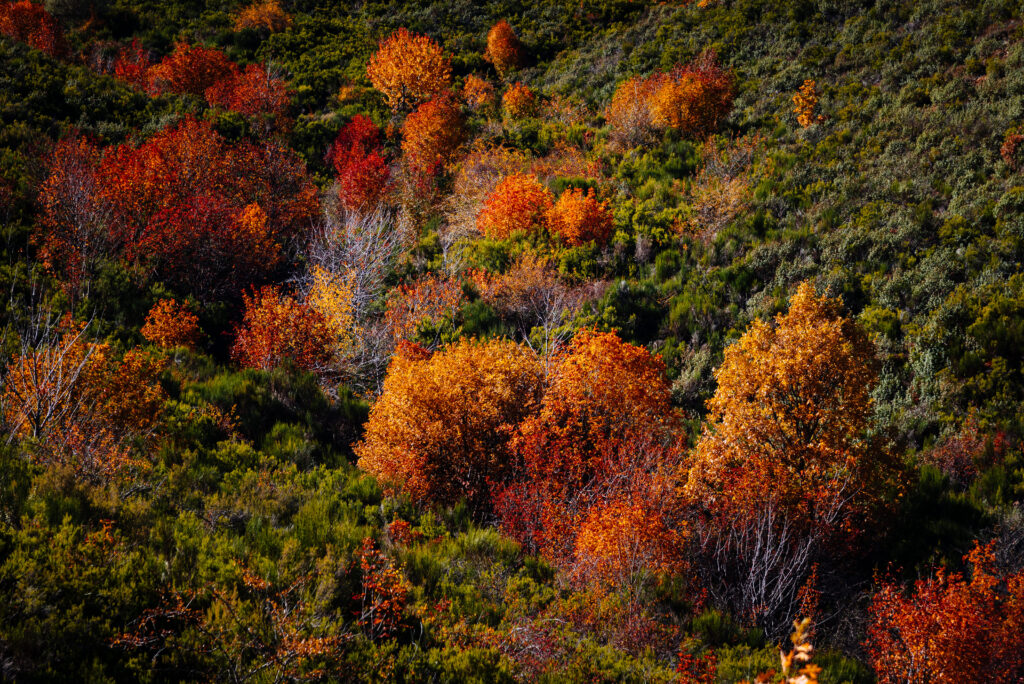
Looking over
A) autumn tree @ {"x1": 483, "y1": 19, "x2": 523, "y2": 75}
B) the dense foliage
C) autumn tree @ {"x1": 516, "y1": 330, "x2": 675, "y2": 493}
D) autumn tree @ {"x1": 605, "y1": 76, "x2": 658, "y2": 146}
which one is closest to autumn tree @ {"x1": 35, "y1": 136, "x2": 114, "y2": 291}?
the dense foliage

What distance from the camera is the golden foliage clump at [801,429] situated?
362 inches

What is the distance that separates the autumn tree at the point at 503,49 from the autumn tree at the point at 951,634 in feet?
131

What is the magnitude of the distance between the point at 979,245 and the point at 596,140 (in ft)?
59.9

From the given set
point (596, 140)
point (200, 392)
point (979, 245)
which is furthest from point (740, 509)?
point (596, 140)

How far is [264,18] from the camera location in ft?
155

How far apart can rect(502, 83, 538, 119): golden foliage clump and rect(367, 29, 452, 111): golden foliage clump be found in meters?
5.38

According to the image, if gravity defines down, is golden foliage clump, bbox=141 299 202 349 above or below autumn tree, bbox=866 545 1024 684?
above

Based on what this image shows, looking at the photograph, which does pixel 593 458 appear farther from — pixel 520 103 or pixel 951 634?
pixel 520 103

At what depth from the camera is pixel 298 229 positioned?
80.7 ft

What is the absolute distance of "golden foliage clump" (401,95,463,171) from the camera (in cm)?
3119

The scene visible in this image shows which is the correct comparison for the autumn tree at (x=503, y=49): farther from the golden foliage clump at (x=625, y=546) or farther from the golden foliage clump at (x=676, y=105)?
the golden foliage clump at (x=625, y=546)

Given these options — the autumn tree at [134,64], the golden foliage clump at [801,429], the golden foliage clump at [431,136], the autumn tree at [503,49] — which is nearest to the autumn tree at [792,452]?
the golden foliage clump at [801,429]

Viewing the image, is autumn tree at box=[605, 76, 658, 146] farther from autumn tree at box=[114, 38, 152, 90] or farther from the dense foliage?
autumn tree at box=[114, 38, 152, 90]

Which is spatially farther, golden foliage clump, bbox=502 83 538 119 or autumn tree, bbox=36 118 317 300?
golden foliage clump, bbox=502 83 538 119
